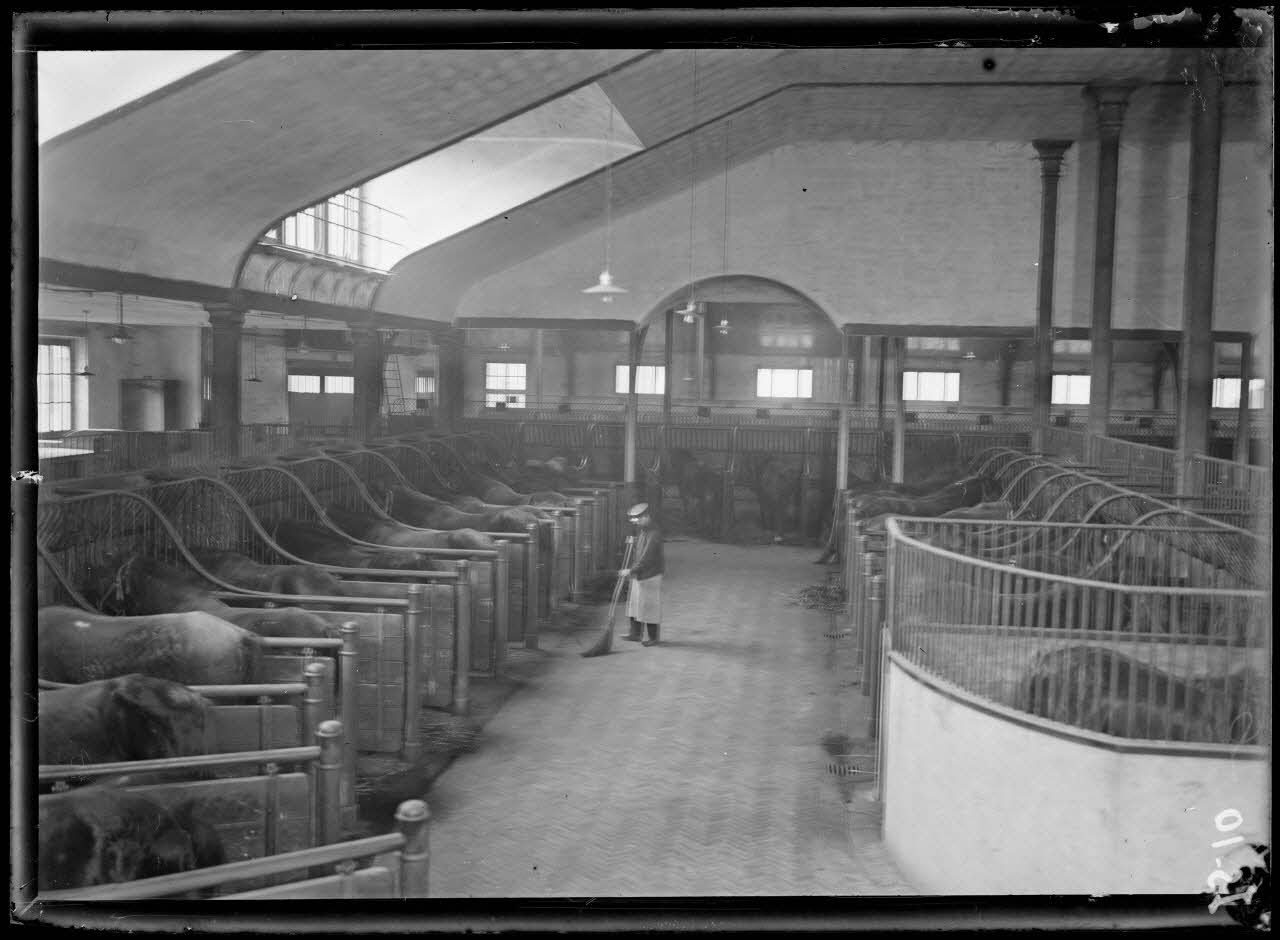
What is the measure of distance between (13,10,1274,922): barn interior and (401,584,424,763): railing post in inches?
1.9

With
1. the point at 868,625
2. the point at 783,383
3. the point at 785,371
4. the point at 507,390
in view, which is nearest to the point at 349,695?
the point at 868,625

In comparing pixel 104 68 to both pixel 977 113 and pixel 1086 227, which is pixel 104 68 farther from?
pixel 1086 227

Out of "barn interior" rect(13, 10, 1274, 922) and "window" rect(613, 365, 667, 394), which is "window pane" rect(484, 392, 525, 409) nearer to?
"barn interior" rect(13, 10, 1274, 922)

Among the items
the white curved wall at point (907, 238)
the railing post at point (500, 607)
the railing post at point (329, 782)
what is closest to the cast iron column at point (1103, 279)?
the white curved wall at point (907, 238)

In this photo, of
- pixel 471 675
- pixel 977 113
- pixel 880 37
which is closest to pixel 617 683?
pixel 471 675

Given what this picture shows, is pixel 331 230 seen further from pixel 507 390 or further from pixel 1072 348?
pixel 1072 348

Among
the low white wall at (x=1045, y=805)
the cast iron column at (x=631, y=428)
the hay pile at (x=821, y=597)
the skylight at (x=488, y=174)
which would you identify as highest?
the skylight at (x=488, y=174)

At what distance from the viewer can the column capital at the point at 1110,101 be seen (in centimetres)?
1450

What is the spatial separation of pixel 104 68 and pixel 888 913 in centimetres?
651

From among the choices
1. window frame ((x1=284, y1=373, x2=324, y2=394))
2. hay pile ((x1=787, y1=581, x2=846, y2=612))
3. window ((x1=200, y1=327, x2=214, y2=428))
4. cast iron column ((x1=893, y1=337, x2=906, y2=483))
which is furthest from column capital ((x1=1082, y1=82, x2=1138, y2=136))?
window frame ((x1=284, y1=373, x2=324, y2=394))

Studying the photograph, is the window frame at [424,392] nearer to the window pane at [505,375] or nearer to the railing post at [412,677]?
the window pane at [505,375]

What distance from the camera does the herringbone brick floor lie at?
5.96m

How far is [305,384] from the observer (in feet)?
77.9

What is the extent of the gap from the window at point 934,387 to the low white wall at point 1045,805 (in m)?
21.1
